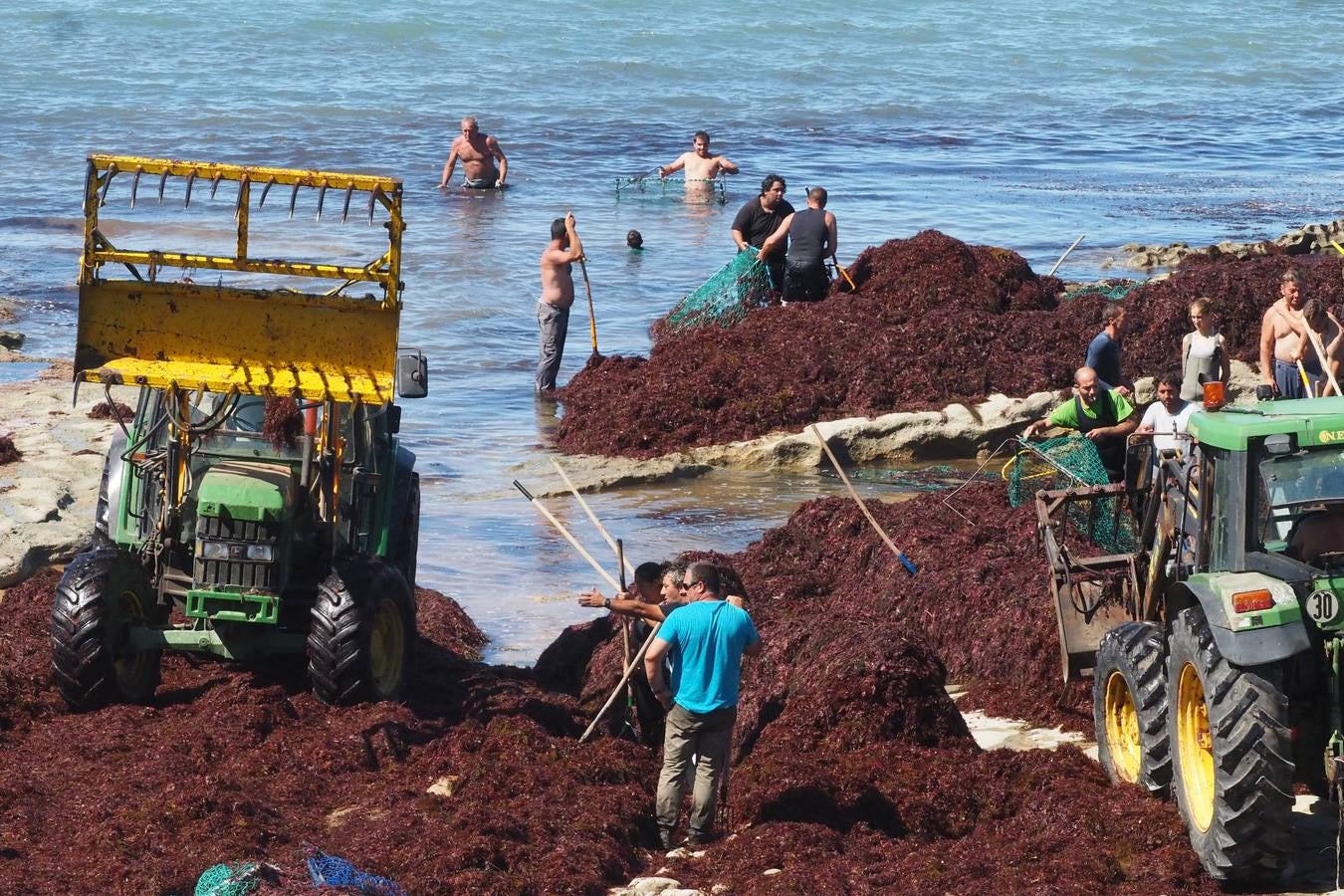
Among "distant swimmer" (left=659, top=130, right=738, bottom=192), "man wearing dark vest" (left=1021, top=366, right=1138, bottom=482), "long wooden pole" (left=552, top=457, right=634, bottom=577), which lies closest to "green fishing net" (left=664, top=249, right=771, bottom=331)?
"long wooden pole" (left=552, top=457, right=634, bottom=577)

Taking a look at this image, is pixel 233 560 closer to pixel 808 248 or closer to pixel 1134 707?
pixel 1134 707

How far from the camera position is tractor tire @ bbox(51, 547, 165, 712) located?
8.47 meters

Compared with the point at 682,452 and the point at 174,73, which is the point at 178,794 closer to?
the point at 682,452

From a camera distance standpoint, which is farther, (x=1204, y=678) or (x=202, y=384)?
(x=202, y=384)

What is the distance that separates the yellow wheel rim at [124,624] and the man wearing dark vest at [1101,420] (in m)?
5.25

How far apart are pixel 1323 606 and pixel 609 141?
95.7 ft

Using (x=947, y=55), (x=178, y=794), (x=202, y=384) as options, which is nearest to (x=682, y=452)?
(x=202, y=384)

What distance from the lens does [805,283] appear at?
17.3m

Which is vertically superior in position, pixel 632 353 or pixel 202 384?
pixel 202 384

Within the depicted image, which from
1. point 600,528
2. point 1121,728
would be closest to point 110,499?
point 600,528

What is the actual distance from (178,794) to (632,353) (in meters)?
11.0

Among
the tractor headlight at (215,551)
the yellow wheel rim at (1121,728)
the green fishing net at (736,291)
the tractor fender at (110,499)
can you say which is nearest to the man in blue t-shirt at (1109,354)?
the yellow wheel rim at (1121,728)

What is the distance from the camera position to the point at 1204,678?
21.0ft

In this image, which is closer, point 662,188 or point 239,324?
point 239,324
